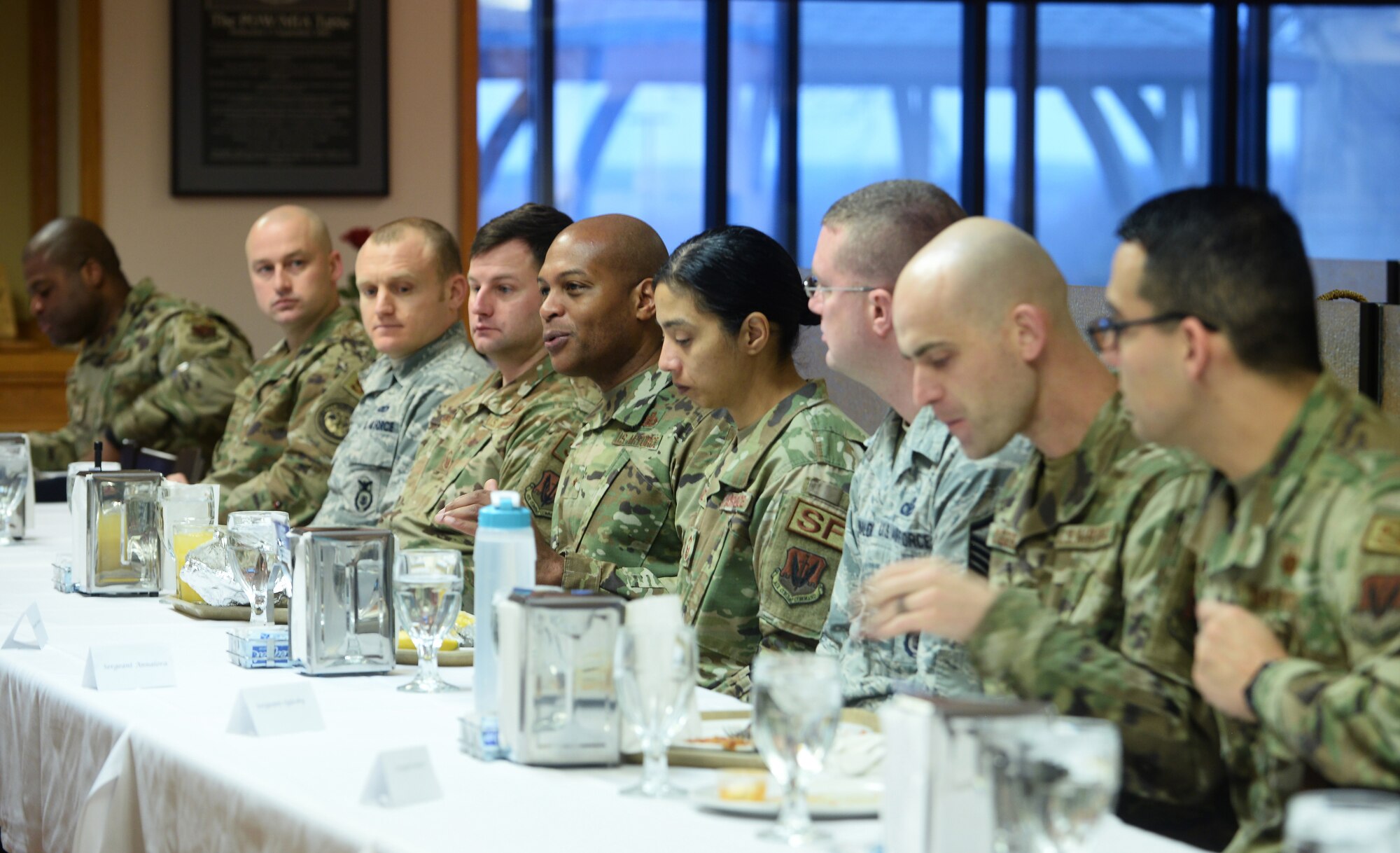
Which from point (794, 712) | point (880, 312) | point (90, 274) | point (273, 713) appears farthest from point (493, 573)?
point (90, 274)

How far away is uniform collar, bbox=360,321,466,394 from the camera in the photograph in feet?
13.1

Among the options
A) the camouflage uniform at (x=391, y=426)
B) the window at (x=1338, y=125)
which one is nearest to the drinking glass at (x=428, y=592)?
the camouflage uniform at (x=391, y=426)

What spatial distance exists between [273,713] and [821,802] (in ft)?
2.22

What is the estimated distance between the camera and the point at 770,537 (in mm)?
2465

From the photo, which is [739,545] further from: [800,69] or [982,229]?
[800,69]

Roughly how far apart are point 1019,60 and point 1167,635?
20.9 ft

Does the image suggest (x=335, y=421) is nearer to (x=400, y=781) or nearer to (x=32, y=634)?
(x=32, y=634)

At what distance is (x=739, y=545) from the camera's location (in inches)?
100

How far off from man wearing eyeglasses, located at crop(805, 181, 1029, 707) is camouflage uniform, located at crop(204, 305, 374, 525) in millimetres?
2058

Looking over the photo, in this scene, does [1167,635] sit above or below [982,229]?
below

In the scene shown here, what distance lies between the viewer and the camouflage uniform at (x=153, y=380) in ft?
17.1

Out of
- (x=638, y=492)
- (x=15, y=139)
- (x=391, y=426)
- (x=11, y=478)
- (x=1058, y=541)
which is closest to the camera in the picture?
(x=1058, y=541)

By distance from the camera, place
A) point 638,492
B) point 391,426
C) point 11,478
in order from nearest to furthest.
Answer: point 638,492, point 11,478, point 391,426

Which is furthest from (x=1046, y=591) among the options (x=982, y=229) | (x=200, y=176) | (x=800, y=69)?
(x=800, y=69)
